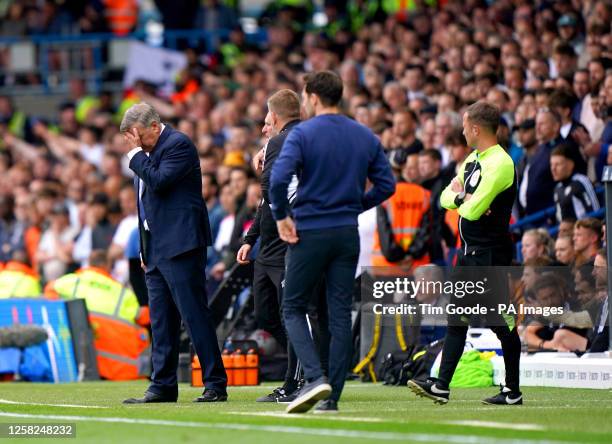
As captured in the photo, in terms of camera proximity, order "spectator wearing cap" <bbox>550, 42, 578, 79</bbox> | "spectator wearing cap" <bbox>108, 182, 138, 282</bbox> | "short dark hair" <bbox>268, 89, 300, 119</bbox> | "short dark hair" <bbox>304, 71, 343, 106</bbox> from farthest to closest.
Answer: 1. "spectator wearing cap" <bbox>108, 182, 138, 282</bbox>
2. "spectator wearing cap" <bbox>550, 42, 578, 79</bbox>
3. "short dark hair" <bbox>268, 89, 300, 119</bbox>
4. "short dark hair" <bbox>304, 71, 343, 106</bbox>

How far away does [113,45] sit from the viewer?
89.2ft

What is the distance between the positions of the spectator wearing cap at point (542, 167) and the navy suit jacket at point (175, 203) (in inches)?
194

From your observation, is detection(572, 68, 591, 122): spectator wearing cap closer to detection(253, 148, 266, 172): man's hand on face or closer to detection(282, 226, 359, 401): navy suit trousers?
detection(253, 148, 266, 172): man's hand on face

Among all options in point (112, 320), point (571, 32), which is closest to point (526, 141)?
point (571, 32)

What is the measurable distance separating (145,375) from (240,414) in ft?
20.2

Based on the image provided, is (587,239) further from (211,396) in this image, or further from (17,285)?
(17,285)

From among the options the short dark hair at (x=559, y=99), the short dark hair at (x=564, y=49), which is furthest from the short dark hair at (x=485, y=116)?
the short dark hair at (x=564, y=49)

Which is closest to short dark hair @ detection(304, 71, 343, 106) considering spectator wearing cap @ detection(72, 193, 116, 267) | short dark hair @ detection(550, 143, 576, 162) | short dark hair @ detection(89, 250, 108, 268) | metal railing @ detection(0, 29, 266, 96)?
short dark hair @ detection(550, 143, 576, 162)

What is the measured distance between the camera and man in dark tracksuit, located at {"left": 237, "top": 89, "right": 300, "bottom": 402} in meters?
10.4

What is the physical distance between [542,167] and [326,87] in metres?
6.00

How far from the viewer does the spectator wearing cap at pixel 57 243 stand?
63.9ft

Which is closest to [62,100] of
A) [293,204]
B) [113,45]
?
[113,45]

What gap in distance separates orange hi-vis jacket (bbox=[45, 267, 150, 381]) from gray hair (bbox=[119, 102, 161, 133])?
15.7 feet

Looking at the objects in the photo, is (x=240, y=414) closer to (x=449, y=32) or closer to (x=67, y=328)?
(x=67, y=328)
